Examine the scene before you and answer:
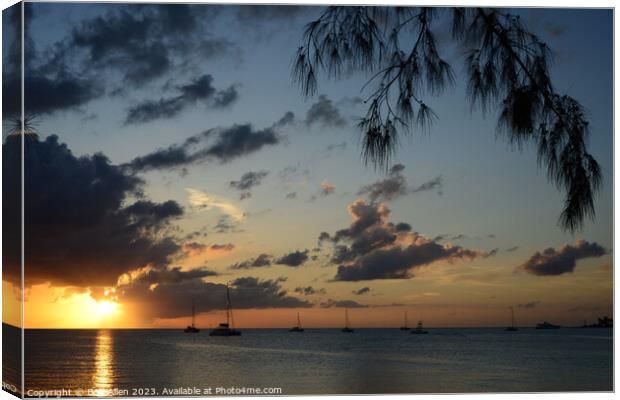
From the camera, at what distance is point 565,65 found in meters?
9.03

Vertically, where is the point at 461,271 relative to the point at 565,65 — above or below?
below

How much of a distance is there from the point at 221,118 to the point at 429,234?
102 inches

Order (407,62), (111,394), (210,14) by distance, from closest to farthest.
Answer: (407,62) < (111,394) < (210,14)

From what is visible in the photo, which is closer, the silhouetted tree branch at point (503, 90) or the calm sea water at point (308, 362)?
the silhouetted tree branch at point (503, 90)

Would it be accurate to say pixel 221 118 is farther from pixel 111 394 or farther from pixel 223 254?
pixel 111 394

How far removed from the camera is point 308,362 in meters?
29.1

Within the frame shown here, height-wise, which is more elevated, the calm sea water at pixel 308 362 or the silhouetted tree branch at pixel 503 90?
the silhouetted tree branch at pixel 503 90

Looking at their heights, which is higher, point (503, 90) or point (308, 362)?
point (503, 90)

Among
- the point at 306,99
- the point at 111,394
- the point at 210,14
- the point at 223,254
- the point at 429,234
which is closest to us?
the point at 111,394

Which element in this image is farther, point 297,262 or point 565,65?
point 297,262

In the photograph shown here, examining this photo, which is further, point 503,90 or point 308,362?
point 308,362

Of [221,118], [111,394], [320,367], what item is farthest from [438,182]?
[320,367]

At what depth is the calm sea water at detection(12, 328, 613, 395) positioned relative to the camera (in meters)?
20.6

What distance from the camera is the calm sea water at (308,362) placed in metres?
20.6
